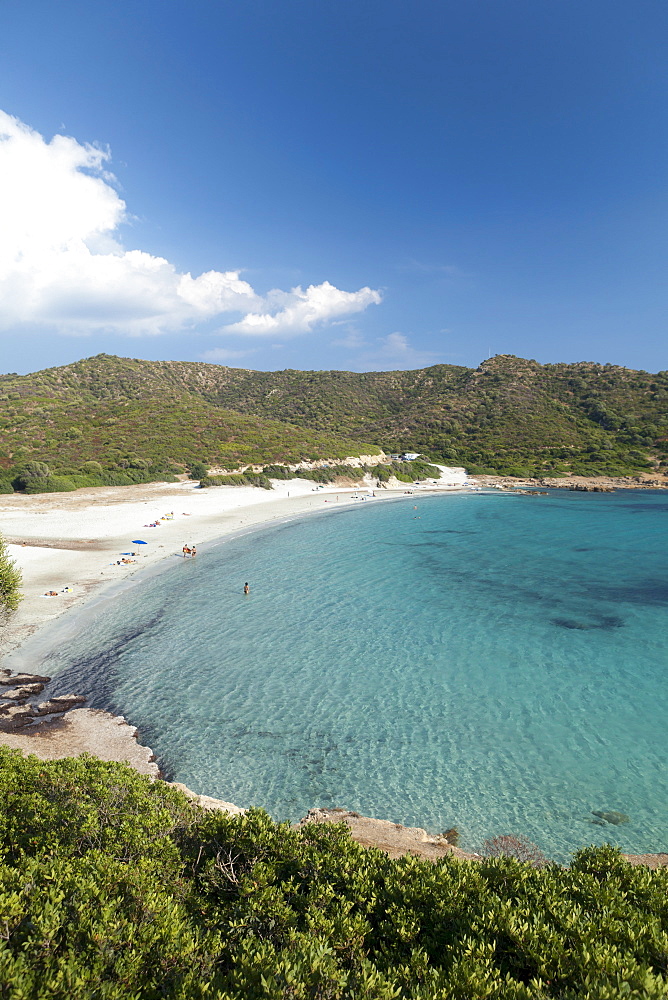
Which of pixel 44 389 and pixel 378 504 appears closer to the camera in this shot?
pixel 378 504

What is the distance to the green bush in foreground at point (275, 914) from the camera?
428 cm

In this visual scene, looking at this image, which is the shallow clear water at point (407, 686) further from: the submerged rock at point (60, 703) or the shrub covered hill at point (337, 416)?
the shrub covered hill at point (337, 416)

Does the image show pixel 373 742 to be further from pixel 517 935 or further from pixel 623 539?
pixel 623 539

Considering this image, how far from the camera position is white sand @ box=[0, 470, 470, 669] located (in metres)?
25.2

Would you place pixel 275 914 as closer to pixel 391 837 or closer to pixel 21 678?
pixel 391 837

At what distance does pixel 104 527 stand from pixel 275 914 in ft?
132

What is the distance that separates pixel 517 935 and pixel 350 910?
6.64ft

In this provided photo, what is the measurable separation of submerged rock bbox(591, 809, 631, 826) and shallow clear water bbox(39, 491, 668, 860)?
199 millimetres

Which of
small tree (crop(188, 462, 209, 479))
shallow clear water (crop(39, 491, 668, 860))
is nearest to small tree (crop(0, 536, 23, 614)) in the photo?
shallow clear water (crop(39, 491, 668, 860))

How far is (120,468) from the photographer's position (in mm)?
66750

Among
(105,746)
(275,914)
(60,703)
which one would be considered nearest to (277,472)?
(60,703)

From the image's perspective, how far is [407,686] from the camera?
57.3 feet

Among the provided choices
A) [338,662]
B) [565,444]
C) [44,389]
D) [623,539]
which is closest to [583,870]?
[338,662]

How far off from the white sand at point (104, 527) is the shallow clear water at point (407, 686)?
2925mm
